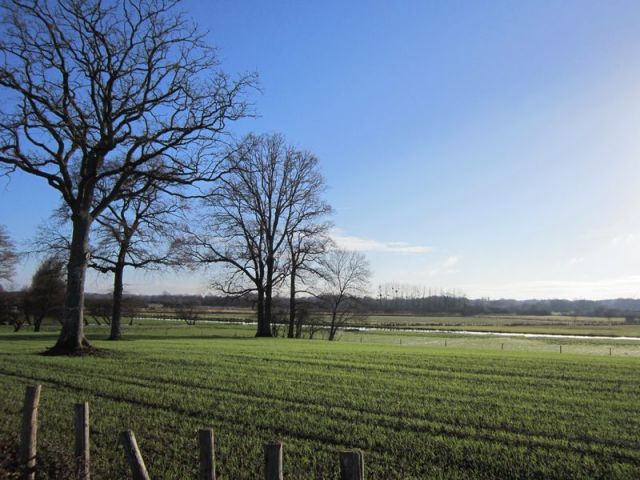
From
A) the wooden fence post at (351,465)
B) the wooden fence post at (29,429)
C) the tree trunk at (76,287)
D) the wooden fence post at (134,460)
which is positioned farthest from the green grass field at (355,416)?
the tree trunk at (76,287)

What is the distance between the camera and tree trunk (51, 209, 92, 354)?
21156 millimetres

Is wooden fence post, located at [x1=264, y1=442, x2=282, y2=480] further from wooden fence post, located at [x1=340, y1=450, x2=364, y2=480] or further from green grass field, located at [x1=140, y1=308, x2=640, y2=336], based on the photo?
green grass field, located at [x1=140, y1=308, x2=640, y2=336]

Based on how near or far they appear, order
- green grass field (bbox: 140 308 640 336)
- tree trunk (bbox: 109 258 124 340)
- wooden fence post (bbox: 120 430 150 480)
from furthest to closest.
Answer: green grass field (bbox: 140 308 640 336), tree trunk (bbox: 109 258 124 340), wooden fence post (bbox: 120 430 150 480)

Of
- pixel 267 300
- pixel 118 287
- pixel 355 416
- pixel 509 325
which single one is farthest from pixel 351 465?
pixel 509 325

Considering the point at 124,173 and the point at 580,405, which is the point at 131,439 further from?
the point at 124,173

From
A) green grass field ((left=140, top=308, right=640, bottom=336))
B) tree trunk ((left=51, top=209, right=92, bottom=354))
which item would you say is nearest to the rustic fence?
tree trunk ((left=51, top=209, right=92, bottom=354))

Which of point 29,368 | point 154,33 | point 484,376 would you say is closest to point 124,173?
point 154,33

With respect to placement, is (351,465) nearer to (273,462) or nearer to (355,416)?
(273,462)

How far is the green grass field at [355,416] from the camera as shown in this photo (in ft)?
22.6

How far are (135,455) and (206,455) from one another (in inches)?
33.6

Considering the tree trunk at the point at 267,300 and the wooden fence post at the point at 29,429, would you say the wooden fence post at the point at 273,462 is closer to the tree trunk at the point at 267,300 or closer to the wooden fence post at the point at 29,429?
the wooden fence post at the point at 29,429

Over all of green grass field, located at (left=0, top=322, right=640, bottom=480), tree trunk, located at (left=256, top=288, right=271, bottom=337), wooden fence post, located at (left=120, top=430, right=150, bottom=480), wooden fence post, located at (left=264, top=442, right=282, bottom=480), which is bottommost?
green grass field, located at (left=0, top=322, right=640, bottom=480)

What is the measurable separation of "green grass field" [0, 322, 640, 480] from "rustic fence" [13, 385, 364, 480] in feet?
2.33

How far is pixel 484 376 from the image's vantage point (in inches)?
603
